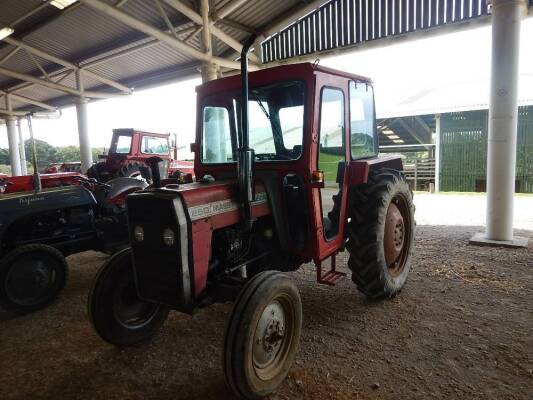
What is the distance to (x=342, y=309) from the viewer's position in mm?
3334

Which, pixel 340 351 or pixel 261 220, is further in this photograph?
pixel 261 220

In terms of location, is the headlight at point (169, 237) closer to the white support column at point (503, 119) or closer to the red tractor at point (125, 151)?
the white support column at point (503, 119)

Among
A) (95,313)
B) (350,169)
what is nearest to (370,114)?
(350,169)

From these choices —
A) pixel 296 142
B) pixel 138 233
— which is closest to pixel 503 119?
pixel 296 142

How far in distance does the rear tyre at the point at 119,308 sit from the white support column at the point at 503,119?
4.75m

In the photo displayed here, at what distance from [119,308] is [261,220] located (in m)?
1.25

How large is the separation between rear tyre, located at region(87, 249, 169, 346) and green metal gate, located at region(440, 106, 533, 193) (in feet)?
37.8

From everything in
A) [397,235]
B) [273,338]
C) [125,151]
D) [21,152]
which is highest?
[21,152]

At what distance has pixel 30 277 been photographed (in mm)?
3697

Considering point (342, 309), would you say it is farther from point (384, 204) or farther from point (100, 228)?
point (100, 228)

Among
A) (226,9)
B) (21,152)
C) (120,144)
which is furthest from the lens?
(21,152)

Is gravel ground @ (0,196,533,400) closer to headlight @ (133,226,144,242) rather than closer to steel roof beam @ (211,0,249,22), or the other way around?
headlight @ (133,226,144,242)

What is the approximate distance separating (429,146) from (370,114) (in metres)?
11.4

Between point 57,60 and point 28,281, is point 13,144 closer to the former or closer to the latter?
point 57,60
